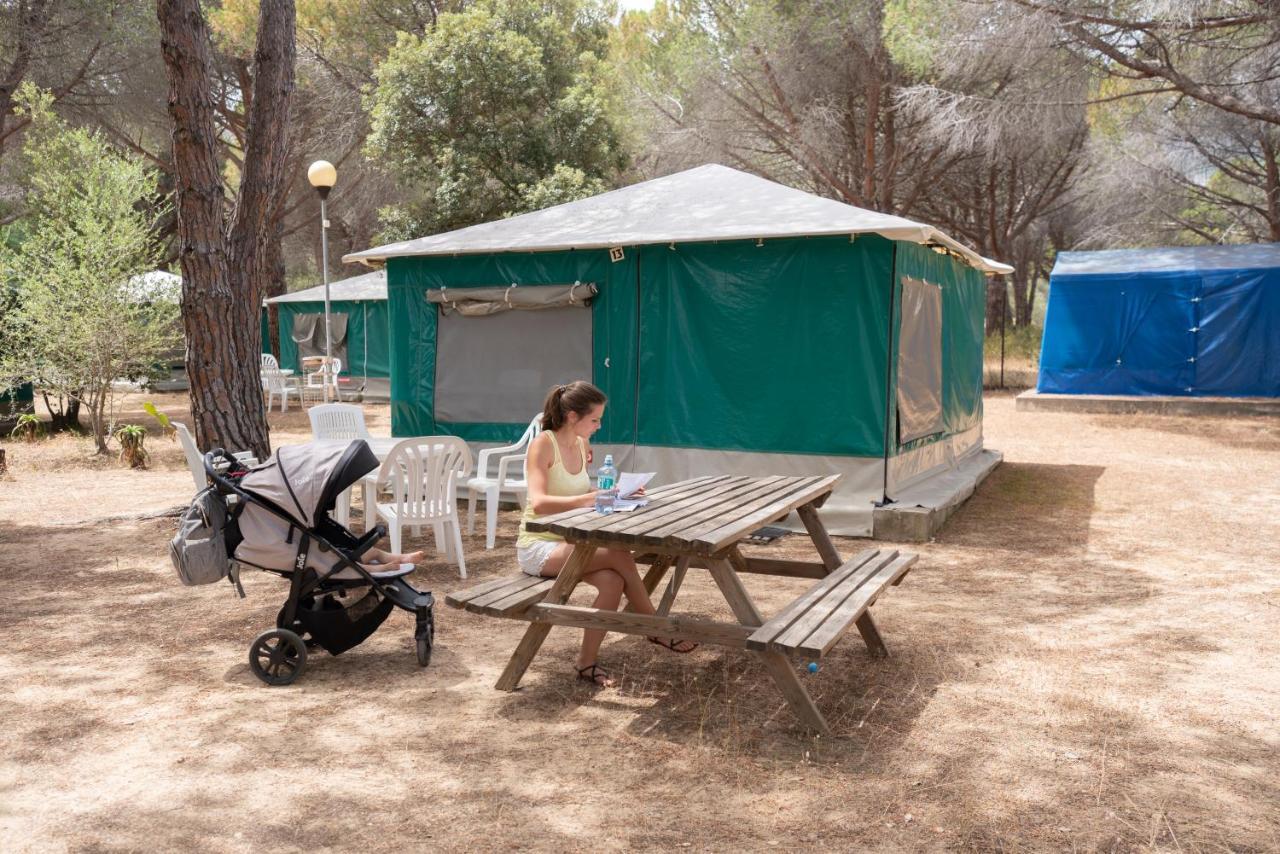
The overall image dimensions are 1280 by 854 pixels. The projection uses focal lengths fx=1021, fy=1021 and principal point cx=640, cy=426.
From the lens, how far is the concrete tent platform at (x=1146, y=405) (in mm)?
13109

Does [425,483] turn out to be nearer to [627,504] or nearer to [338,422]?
[338,422]

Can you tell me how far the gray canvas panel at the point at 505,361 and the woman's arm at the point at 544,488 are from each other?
3344mm

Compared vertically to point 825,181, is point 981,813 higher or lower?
lower

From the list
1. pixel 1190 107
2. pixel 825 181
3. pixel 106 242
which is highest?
pixel 1190 107

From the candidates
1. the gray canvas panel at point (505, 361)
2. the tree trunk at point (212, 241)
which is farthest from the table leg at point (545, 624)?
the gray canvas panel at point (505, 361)

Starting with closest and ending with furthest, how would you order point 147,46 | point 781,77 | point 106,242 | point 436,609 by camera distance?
1. point 436,609
2. point 106,242
3. point 147,46
4. point 781,77

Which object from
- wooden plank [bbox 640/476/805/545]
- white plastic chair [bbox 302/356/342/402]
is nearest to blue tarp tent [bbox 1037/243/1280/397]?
white plastic chair [bbox 302/356/342/402]

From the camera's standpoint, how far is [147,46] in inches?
537

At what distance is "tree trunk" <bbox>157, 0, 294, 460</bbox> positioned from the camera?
6141mm

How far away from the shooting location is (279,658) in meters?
3.59

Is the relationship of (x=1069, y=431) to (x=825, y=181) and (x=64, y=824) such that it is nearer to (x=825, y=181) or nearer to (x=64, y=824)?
(x=825, y=181)

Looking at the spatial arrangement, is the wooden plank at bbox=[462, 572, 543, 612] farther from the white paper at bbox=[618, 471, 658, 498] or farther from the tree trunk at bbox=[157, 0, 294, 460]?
the tree trunk at bbox=[157, 0, 294, 460]

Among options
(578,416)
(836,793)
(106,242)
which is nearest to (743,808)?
(836,793)

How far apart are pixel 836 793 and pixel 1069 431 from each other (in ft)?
33.6
